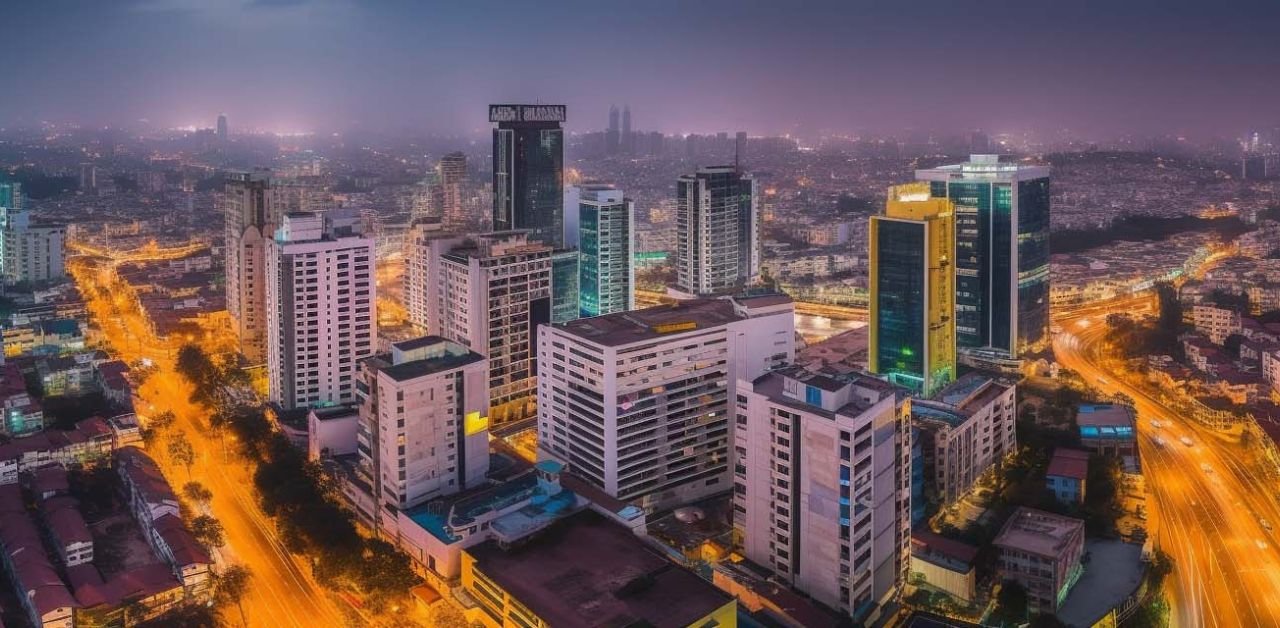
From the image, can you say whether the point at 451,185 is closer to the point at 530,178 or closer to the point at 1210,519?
the point at 530,178

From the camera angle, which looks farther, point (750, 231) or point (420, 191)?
point (420, 191)

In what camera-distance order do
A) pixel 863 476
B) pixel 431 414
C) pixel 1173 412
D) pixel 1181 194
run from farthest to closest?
pixel 1181 194 < pixel 1173 412 < pixel 431 414 < pixel 863 476

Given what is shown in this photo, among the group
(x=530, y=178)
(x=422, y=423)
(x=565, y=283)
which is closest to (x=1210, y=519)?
→ (x=422, y=423)

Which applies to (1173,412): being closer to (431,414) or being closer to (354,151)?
(431,414)

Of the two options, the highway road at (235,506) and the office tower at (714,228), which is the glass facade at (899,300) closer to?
the office tower at (714,228)

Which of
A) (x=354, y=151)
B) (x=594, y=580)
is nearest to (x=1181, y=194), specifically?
(x=354, y=151)

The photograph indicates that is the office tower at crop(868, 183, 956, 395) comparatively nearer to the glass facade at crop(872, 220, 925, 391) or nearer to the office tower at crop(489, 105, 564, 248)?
the glass facade at crop(872, 220, 925, 391)

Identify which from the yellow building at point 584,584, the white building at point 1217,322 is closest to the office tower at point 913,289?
the yellow building at point 584,584
